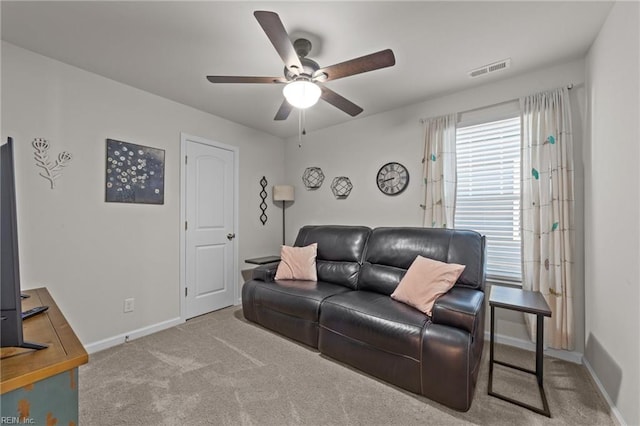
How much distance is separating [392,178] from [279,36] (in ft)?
7.47

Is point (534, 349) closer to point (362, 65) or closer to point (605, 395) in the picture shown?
point (605, 395)

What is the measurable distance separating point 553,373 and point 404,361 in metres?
1.28

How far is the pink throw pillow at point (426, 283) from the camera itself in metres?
2.18

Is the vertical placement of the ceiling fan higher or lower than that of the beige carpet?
higher

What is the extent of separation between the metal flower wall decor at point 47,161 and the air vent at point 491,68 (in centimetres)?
365

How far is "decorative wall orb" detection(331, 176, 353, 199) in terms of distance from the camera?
390 cm

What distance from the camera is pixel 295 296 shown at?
2.70 metres

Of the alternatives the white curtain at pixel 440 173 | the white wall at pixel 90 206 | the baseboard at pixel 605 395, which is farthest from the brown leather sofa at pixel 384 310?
the white wall at pixel 90 206

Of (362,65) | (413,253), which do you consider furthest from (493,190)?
(362,65)

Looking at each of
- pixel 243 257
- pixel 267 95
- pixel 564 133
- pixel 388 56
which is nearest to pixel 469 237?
pixel 564 133

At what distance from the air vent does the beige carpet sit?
251cm

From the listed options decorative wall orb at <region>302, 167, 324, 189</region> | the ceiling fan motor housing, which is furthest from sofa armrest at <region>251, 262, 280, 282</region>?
the ceiling fan motor housing

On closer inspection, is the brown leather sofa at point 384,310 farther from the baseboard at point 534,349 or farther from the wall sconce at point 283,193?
the wall sconce at point 283,193

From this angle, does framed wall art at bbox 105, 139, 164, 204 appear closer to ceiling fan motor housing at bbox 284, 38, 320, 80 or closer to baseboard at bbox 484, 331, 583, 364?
ceiling fan motor housing at bbox 284, 38, 320, 80
